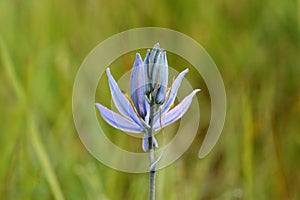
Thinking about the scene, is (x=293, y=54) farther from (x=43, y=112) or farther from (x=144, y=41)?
(x=43, y=112)

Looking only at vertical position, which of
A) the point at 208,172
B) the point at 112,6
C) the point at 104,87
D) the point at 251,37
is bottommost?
the point at 208,172

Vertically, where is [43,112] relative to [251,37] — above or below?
below

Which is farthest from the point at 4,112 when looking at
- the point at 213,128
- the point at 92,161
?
the point at 213,128

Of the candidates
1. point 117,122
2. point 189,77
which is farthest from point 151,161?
point 189,77

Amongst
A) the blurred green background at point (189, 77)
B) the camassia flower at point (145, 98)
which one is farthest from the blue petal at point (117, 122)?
the blurred green background at point (189, 77)

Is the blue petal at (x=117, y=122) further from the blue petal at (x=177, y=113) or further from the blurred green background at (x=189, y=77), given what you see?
the blurred green background at (x=189, y=77)
